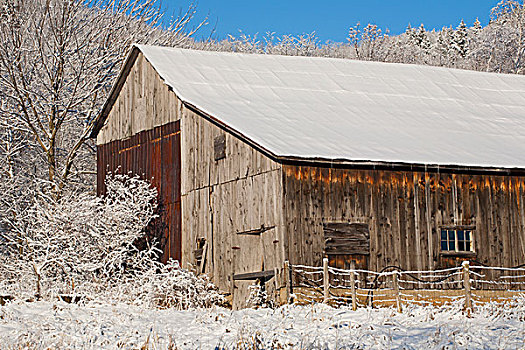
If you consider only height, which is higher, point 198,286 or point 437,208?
point 437,208

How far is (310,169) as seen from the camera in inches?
712

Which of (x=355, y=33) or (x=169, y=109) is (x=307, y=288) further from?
(x=355, y=33)

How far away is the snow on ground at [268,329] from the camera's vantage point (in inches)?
425

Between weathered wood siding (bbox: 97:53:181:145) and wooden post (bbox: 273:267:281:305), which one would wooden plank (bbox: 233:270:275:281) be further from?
weathered wood siding (bbox: 97:53:181:145)

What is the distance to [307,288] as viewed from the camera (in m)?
17.5

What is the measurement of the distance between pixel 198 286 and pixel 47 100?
11.3 meters

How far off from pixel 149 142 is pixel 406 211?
27.6 ft

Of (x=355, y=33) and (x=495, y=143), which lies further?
(x=355, y=33)

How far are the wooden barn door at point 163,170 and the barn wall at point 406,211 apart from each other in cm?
499

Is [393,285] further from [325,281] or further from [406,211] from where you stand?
[325,281]

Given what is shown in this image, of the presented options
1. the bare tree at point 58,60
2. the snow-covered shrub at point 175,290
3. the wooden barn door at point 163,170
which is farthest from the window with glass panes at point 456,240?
the bare tree at point 58,60

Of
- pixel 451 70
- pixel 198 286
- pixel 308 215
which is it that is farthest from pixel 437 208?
pixel 451 70

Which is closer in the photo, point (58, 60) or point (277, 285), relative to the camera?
point (277, 285)

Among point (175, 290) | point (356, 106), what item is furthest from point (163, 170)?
point (356, 106)
